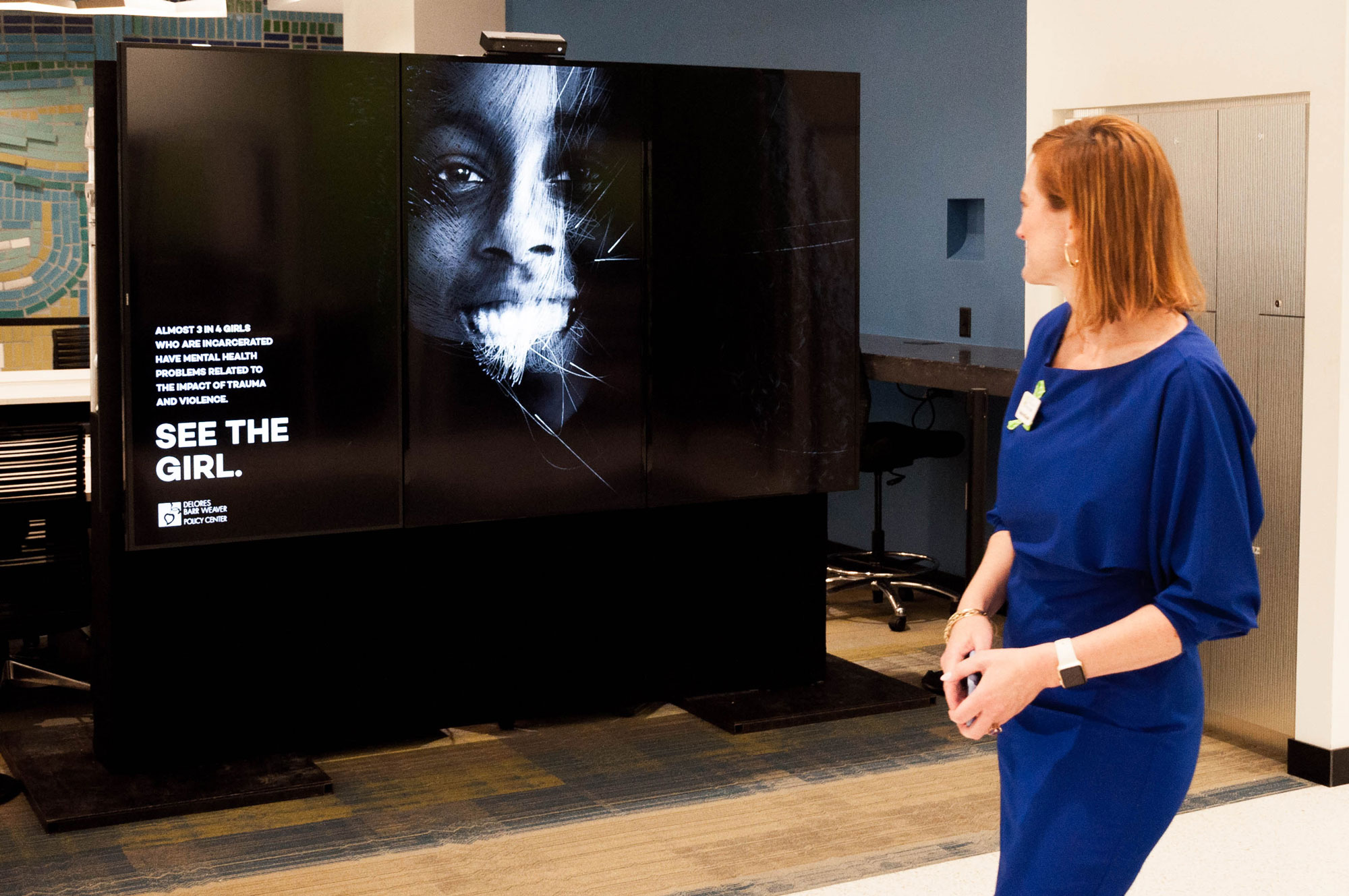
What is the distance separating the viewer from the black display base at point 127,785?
362 centimetres

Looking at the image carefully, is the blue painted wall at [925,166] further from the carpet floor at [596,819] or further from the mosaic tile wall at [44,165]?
the mosaic tile wall at [44,165]

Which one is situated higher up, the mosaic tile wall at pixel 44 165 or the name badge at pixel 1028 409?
the mosaic tile wall at pixel 44 165

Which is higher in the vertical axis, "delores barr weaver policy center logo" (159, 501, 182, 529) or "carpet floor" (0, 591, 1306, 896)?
"delores barr weaver policy center logo" (159, 501, 182, 529)

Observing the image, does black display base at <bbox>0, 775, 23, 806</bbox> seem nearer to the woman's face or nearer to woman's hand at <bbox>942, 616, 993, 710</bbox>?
woman's hand at <bbox>942, 616, 993, 710</bbox>

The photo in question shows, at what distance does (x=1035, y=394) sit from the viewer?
66.6 inches

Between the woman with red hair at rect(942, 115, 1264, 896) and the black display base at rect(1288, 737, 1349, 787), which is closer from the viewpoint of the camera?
the woman with red hair at rect(942, 115, 1264, 896)

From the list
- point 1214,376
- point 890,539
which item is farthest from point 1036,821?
point 890,539

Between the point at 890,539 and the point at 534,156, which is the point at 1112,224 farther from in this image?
the point at 890,539

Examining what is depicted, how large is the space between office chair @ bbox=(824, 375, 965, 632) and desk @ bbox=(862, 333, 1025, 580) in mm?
147

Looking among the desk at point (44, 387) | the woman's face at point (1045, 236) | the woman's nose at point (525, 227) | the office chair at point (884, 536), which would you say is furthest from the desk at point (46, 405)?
the woman's face at point (1045, 236)

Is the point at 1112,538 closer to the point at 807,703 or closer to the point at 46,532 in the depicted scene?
the point at 807,703

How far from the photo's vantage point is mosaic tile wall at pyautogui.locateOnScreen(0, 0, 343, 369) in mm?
8828

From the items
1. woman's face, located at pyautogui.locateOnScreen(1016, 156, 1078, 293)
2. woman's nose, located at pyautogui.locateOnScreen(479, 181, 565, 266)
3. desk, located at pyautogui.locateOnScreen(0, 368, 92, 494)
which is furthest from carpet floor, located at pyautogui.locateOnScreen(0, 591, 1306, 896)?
woman's face, located at pyautogui.locateOnScreen(1016, 156, 1078, 293)

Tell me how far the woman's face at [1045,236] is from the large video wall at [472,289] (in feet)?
8.29
